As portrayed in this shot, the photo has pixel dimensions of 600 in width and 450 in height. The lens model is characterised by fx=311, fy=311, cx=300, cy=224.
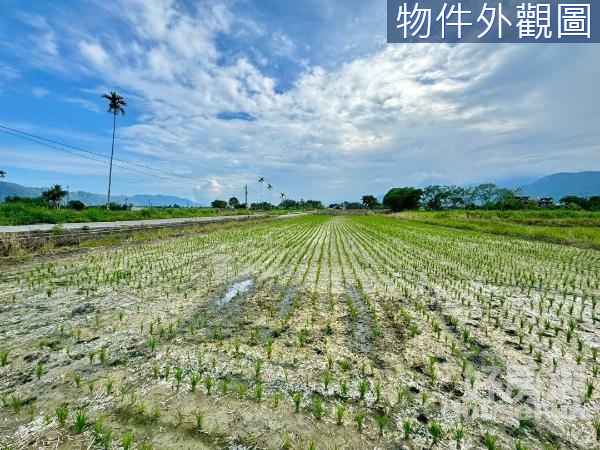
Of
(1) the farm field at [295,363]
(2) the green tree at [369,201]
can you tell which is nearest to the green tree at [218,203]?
(2) the green tree at [369,201]

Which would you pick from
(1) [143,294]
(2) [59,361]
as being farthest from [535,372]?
(1) [143,294]

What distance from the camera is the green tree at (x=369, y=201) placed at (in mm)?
136625

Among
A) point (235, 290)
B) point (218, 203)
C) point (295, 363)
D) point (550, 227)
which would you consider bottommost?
point (295, 363)

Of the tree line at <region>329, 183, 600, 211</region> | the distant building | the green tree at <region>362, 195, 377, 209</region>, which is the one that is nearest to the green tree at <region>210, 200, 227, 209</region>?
the tree line at <region>329, 183, 600, 211</region>

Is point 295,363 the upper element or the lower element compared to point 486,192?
lower

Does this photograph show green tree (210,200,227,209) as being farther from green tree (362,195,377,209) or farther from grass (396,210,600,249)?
grass (396,210,600,249)

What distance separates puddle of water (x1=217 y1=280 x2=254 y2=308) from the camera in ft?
23.5

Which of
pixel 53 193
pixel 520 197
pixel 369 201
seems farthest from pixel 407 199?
pixel 53 193

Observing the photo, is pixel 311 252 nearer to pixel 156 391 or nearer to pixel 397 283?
pixel 397 283

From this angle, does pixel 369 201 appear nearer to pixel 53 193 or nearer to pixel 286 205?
pixel 286 205

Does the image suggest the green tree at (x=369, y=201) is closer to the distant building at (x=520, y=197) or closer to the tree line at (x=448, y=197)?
the tree line at (x=448, y=197)

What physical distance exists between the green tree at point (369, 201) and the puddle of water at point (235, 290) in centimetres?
13011

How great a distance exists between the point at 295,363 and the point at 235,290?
4073 millimetres

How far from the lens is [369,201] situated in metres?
139
